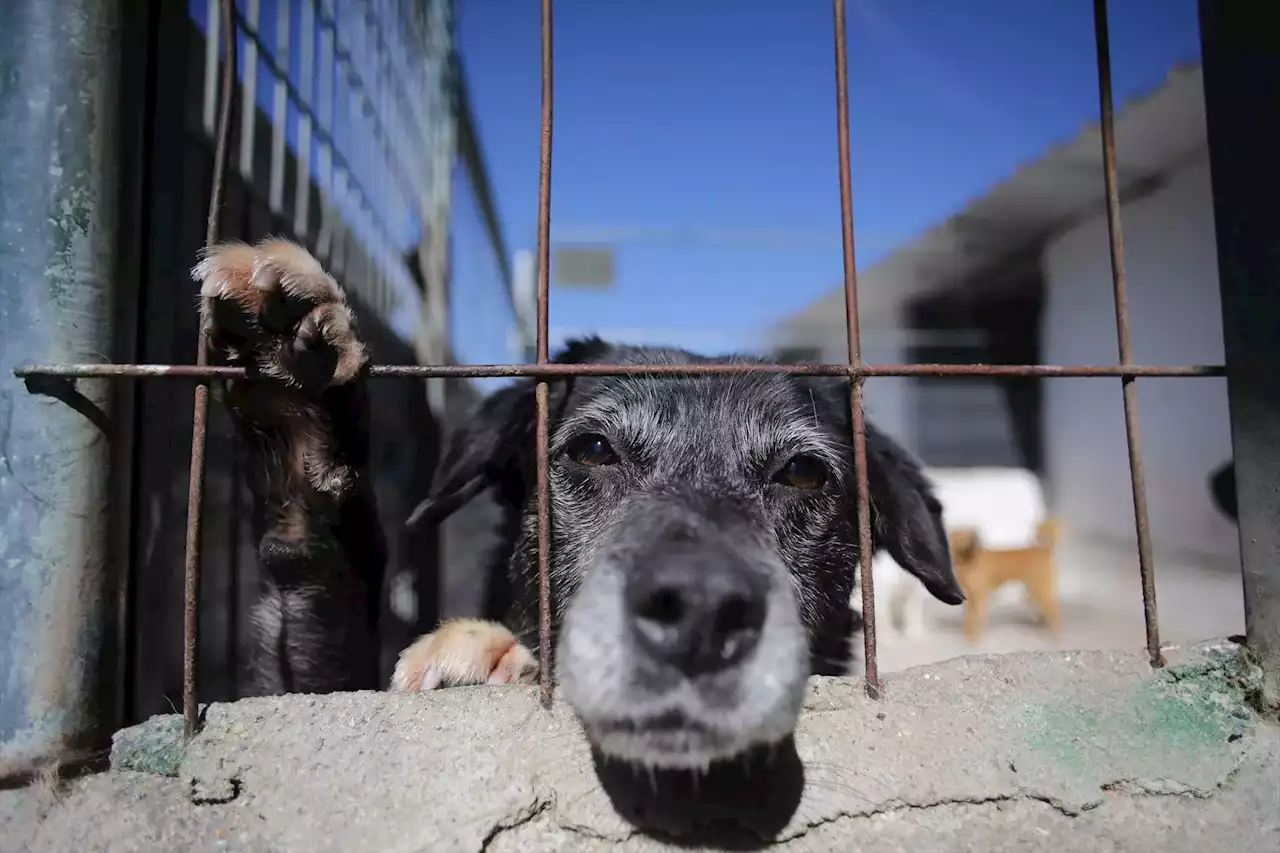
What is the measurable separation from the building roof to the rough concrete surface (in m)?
4.57

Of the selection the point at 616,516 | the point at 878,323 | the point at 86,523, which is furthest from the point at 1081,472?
the point at 86,523

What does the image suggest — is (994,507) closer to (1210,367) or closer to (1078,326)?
(1078,326)

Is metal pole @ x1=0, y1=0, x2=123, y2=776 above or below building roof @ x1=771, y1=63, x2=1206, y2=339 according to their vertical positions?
below

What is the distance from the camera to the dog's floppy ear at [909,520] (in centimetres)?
229

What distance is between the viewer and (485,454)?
8.04 feet

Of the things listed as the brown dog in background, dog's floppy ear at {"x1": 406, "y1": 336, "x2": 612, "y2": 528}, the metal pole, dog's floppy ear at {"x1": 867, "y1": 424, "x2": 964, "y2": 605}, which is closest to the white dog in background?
the brown dog in background

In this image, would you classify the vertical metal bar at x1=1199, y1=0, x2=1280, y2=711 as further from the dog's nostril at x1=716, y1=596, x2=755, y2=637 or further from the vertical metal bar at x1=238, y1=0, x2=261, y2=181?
the vertical metal bar at x1=238, y1=0, x2=261, y2=181

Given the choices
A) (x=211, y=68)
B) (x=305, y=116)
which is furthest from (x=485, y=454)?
(x=305, y=116)

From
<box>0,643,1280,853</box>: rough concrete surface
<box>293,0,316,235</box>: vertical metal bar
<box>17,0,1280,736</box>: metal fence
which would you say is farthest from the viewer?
<box>293,0,316,235</box>: vertical metal bar

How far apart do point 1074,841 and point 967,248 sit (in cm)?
1118

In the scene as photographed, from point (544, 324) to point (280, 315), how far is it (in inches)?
23.4

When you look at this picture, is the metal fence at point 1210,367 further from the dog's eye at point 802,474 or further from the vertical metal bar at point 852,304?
the dog's eye at point 802,474

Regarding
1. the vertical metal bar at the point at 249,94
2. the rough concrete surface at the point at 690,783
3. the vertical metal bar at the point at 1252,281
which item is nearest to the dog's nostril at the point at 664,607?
the rough concrete surface at the point at 690,783

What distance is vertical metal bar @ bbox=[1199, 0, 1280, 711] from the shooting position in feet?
5.27
